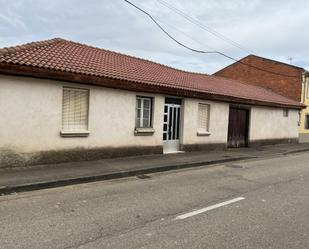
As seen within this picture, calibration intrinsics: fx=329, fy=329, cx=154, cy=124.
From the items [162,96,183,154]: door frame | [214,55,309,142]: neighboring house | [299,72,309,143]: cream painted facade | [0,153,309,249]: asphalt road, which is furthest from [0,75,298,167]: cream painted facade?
[299,72,309,143]: cream painted facade

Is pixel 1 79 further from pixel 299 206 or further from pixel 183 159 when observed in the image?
pixel 299 206

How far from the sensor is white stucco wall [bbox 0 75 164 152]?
9.20 metres

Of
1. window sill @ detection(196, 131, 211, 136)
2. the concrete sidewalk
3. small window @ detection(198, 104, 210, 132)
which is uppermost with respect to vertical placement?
small window @ detection(198, 104, 210, 132)

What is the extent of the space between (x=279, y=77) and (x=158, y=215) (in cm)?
2605

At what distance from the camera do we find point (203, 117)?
51.9ft

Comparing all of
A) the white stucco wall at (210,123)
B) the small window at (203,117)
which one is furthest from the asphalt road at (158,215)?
the small window at (203,117)

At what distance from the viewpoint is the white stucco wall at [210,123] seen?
580 inches

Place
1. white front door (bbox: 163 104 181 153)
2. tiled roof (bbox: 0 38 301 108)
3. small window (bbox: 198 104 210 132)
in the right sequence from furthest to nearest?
small window (bbox: 198 104 210 132) < white front door (bbox: 163 104 181 153) < tiled roof (bbox: 0 38 301 108)

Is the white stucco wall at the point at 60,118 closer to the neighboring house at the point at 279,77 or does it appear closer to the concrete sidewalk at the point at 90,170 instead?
the concrete sidewalk at the point at 90,170

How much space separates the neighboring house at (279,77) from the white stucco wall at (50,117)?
19.5 m

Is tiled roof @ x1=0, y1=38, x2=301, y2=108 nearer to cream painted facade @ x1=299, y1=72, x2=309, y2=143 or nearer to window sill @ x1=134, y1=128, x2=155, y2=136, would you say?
window sill @ x1=134, y1=128, x2=155, y2=136

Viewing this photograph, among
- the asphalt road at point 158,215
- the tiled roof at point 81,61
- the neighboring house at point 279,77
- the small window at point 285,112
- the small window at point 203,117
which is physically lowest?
the asphalt road at point 158,215

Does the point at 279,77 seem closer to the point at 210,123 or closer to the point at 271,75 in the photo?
the point at 271,75

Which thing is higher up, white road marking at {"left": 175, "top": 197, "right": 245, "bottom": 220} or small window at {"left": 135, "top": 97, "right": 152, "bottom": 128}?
small window at {"left": 135, "top": 97, "right": 152, "bottom": 128}
